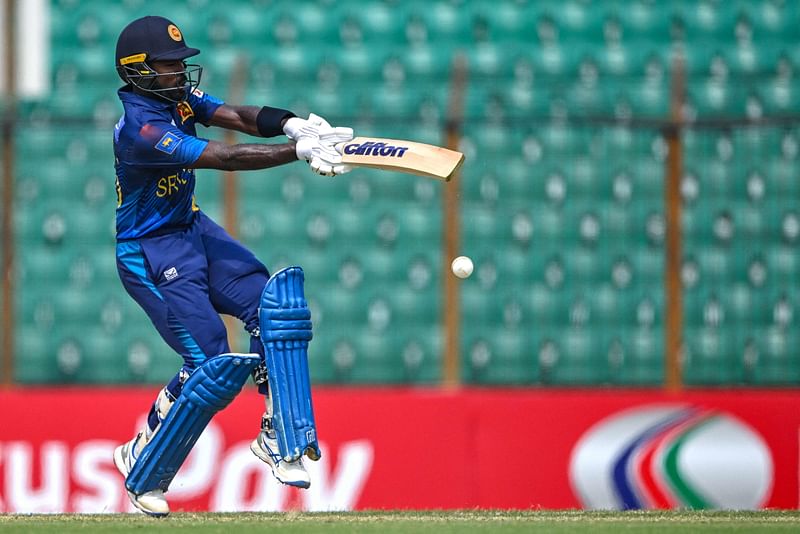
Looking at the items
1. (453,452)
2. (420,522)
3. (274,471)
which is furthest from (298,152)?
(453,452)

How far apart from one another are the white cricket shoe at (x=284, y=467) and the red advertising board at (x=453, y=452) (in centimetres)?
168

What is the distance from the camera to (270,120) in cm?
459

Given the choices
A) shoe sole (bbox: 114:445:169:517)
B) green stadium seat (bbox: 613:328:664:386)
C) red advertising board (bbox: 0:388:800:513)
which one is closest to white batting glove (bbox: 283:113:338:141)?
shoe sole (bbox: 114:445:169:517)

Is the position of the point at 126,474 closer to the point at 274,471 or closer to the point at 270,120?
the point at 274,471

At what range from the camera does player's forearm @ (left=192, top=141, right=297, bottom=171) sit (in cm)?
423

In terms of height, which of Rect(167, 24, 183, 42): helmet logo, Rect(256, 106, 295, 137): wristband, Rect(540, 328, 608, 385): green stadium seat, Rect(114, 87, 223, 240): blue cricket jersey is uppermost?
Rect(167, 24, 183, 42): helmet logo

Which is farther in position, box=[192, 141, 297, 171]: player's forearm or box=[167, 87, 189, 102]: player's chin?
box=[167, 87, 189, 102]: player's chin

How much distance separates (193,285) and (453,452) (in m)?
2.18

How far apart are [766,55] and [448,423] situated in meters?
3.09

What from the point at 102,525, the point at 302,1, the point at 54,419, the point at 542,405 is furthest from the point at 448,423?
the point at 302,1

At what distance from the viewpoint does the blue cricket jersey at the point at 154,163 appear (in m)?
4.29

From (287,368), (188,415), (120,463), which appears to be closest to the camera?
(287,368)

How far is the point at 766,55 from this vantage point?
782cm

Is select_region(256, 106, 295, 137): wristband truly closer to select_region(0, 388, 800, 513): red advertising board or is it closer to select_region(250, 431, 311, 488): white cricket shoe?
select_region(250, 431, 311, 488): white cricket shoe
